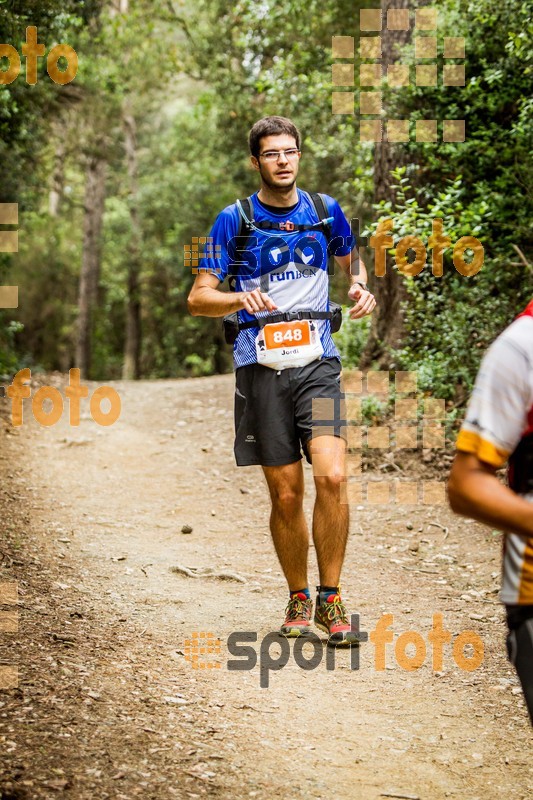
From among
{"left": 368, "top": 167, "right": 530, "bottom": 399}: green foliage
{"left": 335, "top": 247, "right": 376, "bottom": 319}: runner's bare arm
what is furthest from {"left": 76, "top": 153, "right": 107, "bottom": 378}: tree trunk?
{"left": 335, "top": 247, "right": 376, "bottom": 319}: runner's bare arm

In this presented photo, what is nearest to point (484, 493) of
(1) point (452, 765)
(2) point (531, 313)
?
(2) point (531, 313)

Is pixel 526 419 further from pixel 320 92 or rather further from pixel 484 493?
pixel 320 92

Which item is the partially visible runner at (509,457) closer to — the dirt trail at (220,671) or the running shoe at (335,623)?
the dirt trail at (220,671)

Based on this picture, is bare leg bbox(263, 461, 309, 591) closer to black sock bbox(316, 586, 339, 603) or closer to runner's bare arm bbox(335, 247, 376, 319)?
black sock bbox(316, 586, 339, 603)

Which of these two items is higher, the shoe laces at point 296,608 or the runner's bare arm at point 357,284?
the runner's bare arm at point 357,284

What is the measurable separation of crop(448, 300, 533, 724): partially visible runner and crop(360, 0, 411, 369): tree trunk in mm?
7445

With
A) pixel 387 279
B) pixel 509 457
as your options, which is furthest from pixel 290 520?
pixel 387 279

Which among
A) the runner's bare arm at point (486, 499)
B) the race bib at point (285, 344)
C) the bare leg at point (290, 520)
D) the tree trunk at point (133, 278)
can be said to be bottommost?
the bare leg at point (290, 520)

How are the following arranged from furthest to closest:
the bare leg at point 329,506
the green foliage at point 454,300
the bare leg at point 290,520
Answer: the green foliage at point 454,300 < the bare leg at point 290,520 < the bare leg at point 329,506

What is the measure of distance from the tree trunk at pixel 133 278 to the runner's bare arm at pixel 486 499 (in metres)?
24.8

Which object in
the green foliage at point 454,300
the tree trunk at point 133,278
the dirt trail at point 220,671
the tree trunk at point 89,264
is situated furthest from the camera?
the tree trunk at point 133,278

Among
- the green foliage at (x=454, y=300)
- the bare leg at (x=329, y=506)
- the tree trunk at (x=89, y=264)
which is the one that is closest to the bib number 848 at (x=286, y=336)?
the bare leg at (x=329, y=506)

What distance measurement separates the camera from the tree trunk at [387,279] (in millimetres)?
9359

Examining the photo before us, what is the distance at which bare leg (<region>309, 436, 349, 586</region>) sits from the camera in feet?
14.5
